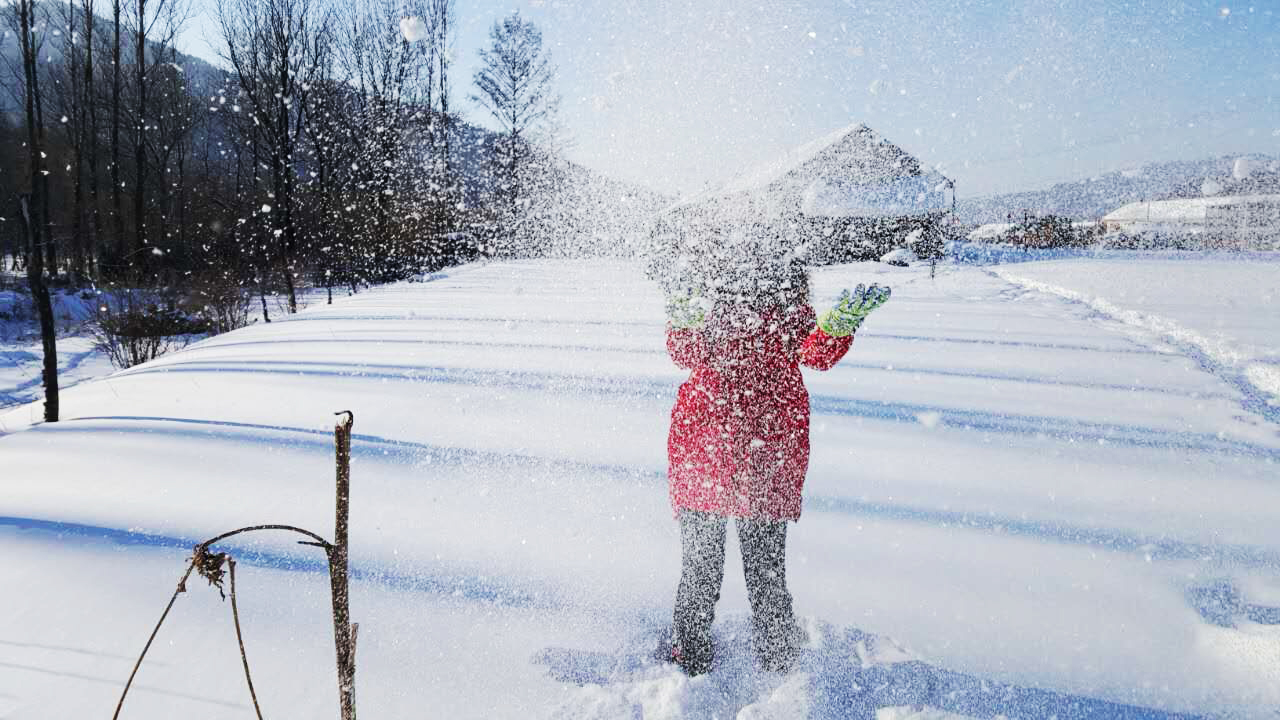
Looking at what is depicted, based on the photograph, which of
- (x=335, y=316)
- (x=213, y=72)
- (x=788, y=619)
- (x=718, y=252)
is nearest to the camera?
(x=718, y=252)

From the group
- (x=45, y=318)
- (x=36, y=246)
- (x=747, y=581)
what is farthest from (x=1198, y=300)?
(x=45, y=318)

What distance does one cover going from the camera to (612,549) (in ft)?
6.90

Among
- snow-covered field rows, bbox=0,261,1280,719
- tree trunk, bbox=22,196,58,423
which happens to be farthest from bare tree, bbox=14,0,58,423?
snow-covered field rows, bbox=0,261,1280,719

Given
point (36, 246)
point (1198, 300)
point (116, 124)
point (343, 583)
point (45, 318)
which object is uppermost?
point (116, 124)

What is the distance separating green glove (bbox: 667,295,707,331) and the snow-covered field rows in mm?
907

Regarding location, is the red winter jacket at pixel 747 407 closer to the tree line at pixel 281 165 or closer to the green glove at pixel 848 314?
the green glove at pixel 848 314

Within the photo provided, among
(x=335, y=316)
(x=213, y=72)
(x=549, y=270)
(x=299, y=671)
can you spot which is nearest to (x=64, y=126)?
(x=549, y=270)

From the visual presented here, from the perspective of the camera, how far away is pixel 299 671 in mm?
1494

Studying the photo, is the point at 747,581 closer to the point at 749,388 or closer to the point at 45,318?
the point at 749,388

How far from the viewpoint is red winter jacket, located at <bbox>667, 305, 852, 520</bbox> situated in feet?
4.77

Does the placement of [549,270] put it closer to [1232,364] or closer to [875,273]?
[875,273]

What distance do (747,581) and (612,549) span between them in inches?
24.0

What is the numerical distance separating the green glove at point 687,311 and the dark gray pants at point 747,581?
19.9 inches

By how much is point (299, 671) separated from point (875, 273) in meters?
14.8
